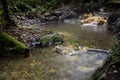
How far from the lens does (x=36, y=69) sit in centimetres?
845

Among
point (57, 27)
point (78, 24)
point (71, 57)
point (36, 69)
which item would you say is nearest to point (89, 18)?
point (78, 24)

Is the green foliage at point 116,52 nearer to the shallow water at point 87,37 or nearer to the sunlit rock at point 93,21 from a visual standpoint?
the shallow water at point 87,37

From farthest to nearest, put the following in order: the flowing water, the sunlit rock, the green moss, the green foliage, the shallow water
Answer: the sunlit rock → the shallow water → the green moss → the flowing water → the green foliage

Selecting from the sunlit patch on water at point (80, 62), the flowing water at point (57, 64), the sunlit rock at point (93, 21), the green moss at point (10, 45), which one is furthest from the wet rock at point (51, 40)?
the sunlit rock at point (93, 21)

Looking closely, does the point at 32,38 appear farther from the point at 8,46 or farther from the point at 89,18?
the point at 89,18

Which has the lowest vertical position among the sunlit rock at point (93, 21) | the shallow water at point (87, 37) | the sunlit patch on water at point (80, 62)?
the sunlit rock at point (93, 21)

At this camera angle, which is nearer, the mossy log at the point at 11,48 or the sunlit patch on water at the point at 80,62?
the sunlit patch on water at the point at 80,62

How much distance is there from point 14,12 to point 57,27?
4928 millimetres

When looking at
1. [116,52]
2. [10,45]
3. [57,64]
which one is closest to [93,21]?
[10,45]

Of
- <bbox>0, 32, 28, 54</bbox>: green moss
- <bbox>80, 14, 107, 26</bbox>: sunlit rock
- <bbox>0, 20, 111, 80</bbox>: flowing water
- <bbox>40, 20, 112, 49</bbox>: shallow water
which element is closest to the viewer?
<bbox>0, 20, 111, 80</bbox>: flowing water

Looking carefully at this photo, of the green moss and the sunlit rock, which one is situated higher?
the green moss

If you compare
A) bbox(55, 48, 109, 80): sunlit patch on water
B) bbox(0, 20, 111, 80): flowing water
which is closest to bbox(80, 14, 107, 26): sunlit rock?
bbox(0, 20, 111, 80): flowing water

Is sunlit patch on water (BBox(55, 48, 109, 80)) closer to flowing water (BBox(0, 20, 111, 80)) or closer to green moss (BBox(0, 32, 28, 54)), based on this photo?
flowing water (BBox(0, 20, 111, 80))

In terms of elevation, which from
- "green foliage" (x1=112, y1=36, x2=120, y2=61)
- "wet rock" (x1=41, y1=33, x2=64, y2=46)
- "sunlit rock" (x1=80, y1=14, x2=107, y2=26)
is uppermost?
"green foliage" (x1=112, y1=36, x2=120, y2=61)
